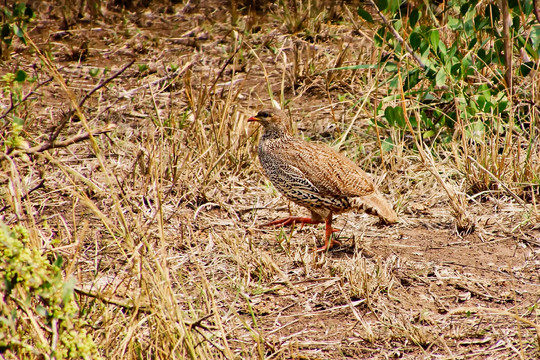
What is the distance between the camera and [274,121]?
19.3 ft

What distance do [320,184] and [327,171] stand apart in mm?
116

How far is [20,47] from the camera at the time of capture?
337 inches

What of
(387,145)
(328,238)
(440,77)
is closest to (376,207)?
→ (328,238)

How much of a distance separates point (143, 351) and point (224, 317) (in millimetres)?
814

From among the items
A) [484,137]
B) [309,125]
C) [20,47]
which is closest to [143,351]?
[484,137]

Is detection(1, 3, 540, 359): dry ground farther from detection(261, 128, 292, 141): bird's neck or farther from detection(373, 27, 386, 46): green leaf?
detection(261, 128, 292, 141): bird's neck

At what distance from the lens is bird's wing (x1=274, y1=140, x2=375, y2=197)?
205 inches

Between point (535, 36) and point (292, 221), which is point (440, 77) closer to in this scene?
point (535, 36)

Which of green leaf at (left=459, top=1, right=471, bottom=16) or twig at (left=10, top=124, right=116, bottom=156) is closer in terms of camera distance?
twig at (left=10, top=124, right=116, bottom=156)

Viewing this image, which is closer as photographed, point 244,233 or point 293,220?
point 244,233

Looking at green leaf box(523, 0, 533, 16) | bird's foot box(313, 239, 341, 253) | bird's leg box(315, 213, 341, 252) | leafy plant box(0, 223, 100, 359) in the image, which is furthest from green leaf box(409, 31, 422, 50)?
leafy plant box(0, 223, 100, 359)

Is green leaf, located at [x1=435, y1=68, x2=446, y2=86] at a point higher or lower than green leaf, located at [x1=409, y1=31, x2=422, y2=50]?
lower

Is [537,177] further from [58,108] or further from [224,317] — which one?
[58,108]

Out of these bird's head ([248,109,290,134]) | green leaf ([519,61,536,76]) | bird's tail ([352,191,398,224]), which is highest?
green leaf ([519,61,536,76])
